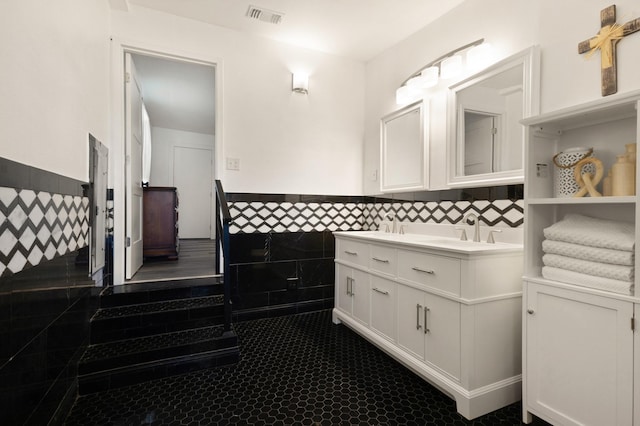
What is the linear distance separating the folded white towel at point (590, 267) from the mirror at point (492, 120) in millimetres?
600

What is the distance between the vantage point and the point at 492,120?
6.77 ft

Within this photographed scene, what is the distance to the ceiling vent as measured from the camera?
2506 mm

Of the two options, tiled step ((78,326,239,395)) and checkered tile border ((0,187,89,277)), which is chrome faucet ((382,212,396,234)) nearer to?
tiled step ((78,326,239,395))

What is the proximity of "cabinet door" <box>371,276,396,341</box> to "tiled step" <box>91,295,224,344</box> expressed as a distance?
1.15 meters

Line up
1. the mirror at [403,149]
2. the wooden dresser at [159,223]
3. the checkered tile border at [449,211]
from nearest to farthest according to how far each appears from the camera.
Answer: the checkered tile border at [449,211] → the mirror at [403,149] → the wooden dresser at [159,223]

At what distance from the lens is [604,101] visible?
1238 millimetres

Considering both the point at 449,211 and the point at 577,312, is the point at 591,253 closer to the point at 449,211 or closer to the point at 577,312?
the point at 577,312

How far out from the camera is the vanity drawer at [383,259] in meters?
2.07

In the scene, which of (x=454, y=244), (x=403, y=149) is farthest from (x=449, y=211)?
(x=403, y=149)

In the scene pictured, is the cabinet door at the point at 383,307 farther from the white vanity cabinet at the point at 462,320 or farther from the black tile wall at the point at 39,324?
the black tile wall at the point at 39,324

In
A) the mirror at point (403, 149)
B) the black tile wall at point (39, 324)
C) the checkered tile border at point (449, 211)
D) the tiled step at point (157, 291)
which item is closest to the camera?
the black tile wall at point (39, 324)

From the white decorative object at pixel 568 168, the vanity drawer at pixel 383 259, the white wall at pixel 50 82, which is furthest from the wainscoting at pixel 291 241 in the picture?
the white wall at pixel 50 82

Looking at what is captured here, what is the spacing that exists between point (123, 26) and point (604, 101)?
316 centimetres

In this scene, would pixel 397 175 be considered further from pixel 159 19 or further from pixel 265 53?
pixel 159 19
